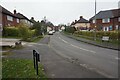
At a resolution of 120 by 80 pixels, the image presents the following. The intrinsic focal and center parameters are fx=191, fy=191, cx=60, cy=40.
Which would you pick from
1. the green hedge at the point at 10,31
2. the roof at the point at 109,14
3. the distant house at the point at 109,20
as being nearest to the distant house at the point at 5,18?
the green hedge at the point at 10,31

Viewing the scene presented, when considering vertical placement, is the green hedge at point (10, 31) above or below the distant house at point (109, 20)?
below

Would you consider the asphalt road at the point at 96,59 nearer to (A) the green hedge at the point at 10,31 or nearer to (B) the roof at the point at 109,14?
(A) the green hedge at the point at 10,31

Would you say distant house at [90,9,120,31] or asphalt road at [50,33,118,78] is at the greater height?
distant house at [90,9,120,31]

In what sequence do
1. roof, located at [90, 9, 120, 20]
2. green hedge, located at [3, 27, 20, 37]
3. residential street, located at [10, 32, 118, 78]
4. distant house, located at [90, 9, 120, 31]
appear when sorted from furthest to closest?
1. roof, located at [90, 9, 120, 20]
2. distant house, located at [90, 9, 120, 31]
3. green hedge, located at [3, 27, 20, 37]
4. residential street, located at [10, 32, 118, 78]

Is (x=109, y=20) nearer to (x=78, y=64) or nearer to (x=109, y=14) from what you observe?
(x=109, y=14)

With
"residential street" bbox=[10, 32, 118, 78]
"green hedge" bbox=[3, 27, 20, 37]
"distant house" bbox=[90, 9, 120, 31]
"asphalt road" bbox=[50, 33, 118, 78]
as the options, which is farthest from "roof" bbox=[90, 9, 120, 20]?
"residential street" bbox=[10, 32, 118, 78]

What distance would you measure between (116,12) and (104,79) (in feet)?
191

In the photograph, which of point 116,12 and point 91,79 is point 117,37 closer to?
point 91,79

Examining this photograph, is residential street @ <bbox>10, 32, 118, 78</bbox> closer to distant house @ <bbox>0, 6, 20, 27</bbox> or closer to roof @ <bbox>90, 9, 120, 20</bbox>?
distant house @ <bbox>0, 6, 20, 27</bbox>

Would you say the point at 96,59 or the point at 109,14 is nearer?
the point at 96,59

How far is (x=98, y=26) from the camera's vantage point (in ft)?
221

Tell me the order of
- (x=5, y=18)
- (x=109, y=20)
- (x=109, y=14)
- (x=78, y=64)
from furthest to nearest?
(x=109, y=14) → (x=109, y=20) → (x=5, y=18) → (x=78, y=64)

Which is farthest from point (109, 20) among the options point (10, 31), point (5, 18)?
point (10, 31)

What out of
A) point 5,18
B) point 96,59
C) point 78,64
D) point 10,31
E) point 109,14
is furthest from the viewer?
point 109,14
